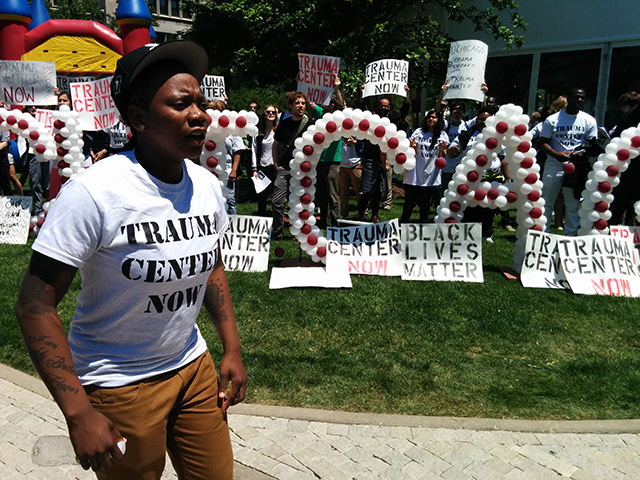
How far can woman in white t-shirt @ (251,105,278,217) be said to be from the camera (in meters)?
9.95

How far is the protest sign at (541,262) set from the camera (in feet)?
22.6

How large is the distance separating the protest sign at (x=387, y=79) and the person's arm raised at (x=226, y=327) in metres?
8.16

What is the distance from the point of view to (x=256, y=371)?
4.59 m

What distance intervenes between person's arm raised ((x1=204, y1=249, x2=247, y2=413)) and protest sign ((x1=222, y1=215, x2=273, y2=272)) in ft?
16.0

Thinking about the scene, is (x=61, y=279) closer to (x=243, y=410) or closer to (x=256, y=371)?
(x=243, y=410)

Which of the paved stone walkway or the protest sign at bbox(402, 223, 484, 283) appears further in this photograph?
the protest sign at bbox(402, 223, 484, 283)

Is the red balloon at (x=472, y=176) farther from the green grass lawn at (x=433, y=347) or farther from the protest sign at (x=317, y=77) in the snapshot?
the protest sign at (x=317, y=77)

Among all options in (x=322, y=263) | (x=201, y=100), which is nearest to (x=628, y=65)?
(x=322, y=263)

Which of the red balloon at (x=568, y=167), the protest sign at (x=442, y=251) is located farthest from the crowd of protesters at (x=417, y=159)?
the protest sign at (x=442, y=251)

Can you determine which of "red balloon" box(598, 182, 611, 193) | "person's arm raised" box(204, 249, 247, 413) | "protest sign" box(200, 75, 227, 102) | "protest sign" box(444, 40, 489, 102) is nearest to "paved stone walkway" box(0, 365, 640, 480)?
"person's arm raised" box(204, 249, 247, 413)

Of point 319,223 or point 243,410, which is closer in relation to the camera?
point 243,410

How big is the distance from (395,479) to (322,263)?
418 cm

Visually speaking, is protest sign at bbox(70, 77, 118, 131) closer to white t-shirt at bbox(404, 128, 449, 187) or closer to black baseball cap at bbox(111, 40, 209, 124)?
white t-shirt at bbox(404, 128, 449, 187)

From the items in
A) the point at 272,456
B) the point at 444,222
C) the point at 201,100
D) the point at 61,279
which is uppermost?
the point at 201,100
